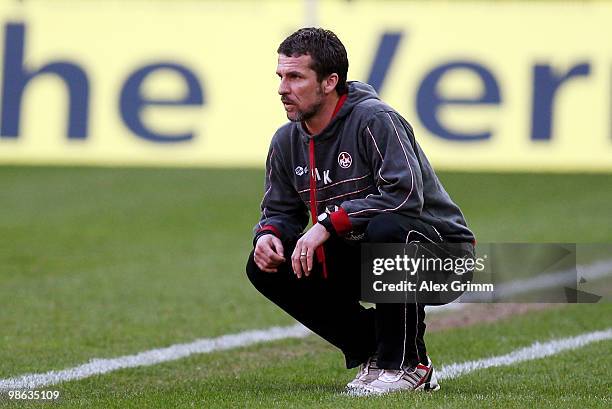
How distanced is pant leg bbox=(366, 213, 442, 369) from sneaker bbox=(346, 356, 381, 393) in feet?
0.32

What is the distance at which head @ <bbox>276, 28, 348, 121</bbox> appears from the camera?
16.6ft

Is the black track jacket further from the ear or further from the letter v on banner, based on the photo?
the letter v on banner

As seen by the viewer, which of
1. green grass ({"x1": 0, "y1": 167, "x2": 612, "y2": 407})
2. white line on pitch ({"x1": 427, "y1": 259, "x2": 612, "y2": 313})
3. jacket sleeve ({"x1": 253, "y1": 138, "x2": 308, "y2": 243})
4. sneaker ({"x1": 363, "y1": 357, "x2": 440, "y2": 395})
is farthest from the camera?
white line on pitch ({"x1": 427, "y1": 259, "x2": 612, "y2": 313})

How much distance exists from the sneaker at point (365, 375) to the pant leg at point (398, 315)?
0.10 m

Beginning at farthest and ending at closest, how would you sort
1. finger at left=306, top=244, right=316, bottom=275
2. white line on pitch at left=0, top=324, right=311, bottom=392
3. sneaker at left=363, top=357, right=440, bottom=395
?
1. white line on pitch at left=0, top=324, right=311, bottom=392
2. sneaker at left=363, top=357, right=440, bottom=395
3. finger at left=306, top=244, right=316, bottom=275

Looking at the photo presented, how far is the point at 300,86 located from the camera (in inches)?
200

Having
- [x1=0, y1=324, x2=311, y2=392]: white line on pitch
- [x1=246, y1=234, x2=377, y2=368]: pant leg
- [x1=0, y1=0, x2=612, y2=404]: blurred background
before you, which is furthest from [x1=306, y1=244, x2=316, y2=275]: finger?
[x1=0, y1=0, x2=612, y2=404]: blurred background

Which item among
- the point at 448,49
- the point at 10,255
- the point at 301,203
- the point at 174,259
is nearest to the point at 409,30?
the point at 448,49

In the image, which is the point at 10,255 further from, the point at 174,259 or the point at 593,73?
the point at 593,73

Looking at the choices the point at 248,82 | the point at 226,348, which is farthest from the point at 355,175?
the point at 248,82

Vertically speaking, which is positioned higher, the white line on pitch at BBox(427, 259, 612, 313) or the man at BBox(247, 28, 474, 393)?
the man at BBox(247, 28, 474, 393)

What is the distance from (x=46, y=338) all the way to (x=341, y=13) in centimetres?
553

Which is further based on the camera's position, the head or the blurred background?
the blurred background

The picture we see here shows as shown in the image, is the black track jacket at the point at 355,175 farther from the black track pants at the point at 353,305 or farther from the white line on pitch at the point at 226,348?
the white line on pitch at the point at 226,348
